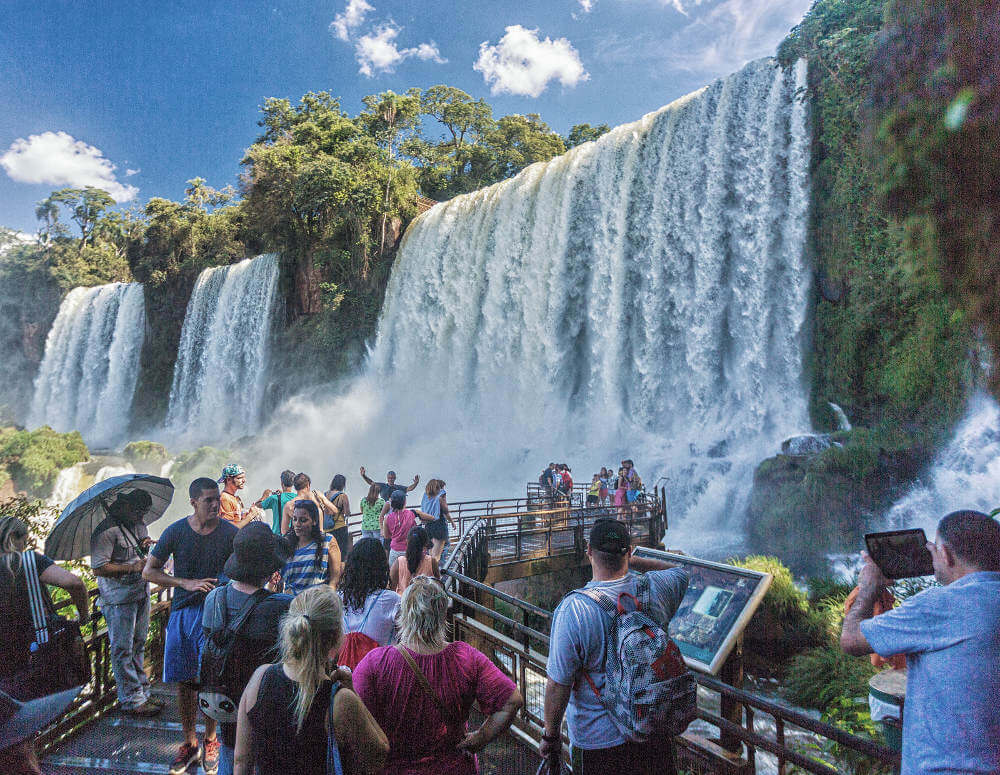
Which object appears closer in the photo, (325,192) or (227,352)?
(325,192)

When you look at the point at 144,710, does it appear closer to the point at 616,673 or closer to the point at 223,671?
the point at 223,671

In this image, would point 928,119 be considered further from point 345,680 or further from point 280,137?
point 280,137

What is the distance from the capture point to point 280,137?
3847 centimetres

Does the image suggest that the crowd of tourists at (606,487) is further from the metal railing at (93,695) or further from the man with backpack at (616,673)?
the man with backpack at (616,673)

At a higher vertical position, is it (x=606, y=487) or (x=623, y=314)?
(x=623, y=314)

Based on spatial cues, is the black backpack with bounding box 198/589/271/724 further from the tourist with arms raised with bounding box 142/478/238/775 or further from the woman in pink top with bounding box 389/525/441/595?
the woman in pink top with bounding box 389/525/441/595

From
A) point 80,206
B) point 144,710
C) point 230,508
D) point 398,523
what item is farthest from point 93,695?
point 80,206

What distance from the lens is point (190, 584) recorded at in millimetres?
3379

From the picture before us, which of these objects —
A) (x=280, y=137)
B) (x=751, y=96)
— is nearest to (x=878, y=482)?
(x=751, y=96)

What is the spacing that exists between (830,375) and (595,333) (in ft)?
22.9

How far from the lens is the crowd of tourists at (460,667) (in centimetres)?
168

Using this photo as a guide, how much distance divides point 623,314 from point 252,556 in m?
17.8

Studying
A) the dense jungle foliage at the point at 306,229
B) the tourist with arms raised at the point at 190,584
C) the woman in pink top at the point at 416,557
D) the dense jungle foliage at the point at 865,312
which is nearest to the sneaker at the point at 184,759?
the tourist with arms raised at the point at 190,584

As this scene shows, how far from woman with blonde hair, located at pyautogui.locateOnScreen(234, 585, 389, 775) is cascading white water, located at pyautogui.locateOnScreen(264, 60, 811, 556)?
14405mm
